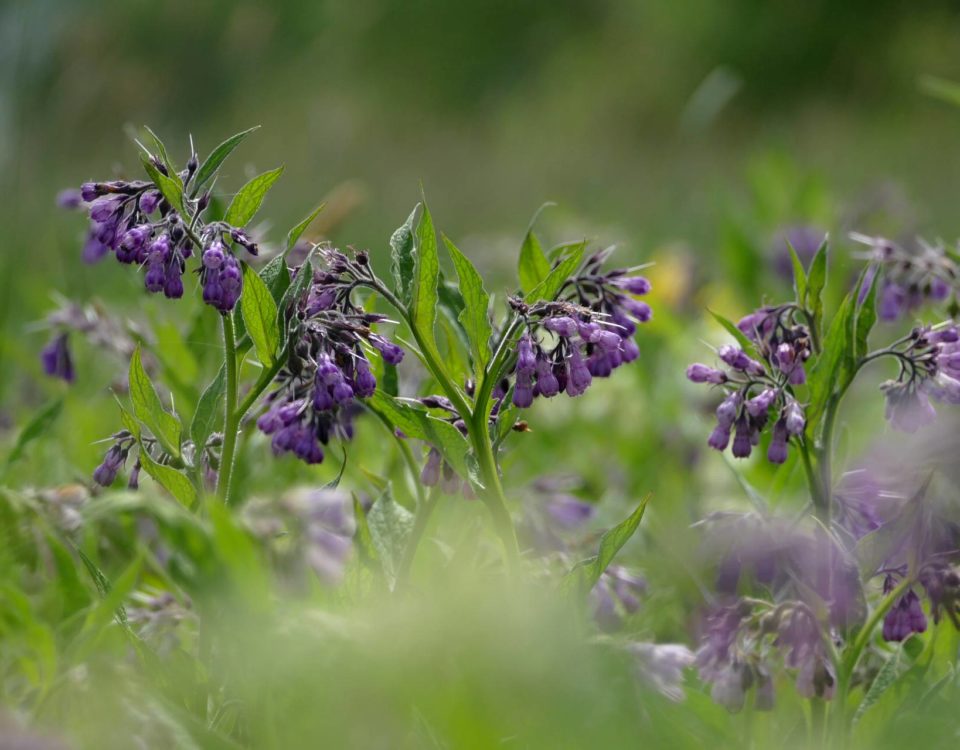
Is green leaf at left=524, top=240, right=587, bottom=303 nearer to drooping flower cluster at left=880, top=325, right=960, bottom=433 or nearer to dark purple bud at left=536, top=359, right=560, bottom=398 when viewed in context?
dark purple bud at left=536, top=359, right=560, bottom=398

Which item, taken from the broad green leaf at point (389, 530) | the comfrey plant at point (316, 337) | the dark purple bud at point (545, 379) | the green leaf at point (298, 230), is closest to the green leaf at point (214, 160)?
the comfrey plant at point (316, 337)

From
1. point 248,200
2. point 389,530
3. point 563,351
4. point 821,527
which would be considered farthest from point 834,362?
point 248,200

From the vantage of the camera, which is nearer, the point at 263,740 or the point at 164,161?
the point at 263,740

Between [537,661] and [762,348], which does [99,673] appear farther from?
[762,348]

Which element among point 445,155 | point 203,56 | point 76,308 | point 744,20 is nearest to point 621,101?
point 744,20

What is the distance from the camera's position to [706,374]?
1.71m

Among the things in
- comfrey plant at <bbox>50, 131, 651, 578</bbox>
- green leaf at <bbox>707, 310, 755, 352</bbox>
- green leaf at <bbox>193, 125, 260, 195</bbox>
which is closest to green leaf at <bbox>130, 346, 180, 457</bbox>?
comfrey plant at <bbox>50, 131, 651, 578</bbox>

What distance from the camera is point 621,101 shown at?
70.9ft

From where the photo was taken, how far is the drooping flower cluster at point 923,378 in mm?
1665

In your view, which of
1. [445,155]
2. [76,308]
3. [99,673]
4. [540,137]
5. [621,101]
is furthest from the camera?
[621,101]

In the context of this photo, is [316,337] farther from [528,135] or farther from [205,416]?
[528,135]

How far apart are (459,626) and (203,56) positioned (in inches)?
522

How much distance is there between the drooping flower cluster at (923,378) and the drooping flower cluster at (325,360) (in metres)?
0.68

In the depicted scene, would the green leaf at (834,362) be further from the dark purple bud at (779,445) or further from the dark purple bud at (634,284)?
the dark purple bud at (634,284)
